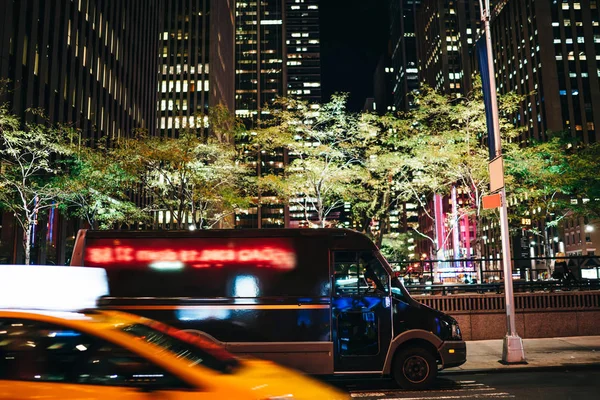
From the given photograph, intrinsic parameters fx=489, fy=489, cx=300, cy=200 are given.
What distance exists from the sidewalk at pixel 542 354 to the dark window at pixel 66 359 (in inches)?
338

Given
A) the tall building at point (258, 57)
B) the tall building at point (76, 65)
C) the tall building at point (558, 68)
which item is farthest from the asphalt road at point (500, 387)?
the tall building at point (258, 57)

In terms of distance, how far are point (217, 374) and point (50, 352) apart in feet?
4.49

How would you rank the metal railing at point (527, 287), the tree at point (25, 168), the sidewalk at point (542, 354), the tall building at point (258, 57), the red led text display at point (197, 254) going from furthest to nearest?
the tall building at point (258, 57)
the tree at point (25, 168)
the metal railing at point (527, 287)
the sidewalk at point (542, 354)
the red led text display at point (197, 254)

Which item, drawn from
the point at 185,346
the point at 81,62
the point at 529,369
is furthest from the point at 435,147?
the point at 81,62

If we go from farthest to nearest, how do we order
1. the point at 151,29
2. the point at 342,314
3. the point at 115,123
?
the point at 151,29, the point at 115,123, the point at 342,314

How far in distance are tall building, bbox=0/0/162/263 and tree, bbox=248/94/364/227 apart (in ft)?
52.6

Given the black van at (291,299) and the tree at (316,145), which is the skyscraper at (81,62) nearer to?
the tree at (316,145)

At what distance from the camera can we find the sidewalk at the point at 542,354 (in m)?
10.8

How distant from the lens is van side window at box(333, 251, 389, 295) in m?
9.32

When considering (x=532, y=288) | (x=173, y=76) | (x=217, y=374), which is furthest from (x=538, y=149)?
(x=173, y=76)

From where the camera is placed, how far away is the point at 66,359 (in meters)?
3.96

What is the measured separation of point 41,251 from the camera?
1550 inches

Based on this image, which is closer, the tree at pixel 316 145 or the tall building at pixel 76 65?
the tree at pixel 316 145

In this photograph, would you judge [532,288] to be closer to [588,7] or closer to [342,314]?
[342,314]
